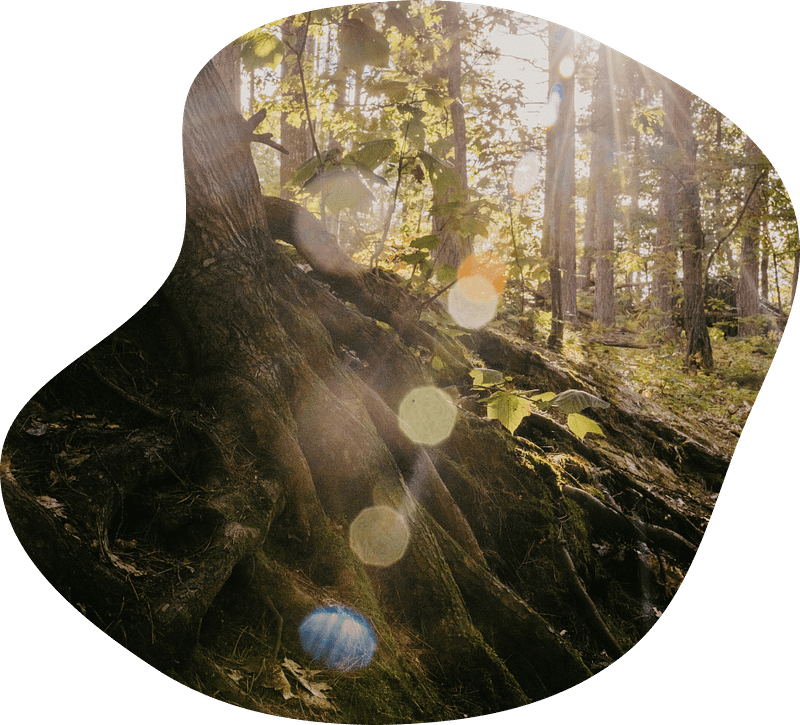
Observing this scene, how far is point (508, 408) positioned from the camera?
1.64 m

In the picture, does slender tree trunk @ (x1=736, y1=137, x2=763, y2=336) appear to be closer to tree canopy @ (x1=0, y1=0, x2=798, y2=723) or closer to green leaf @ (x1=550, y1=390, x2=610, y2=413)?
tree canopy @ (x1=0, y1=0, x2=798, y2=723)

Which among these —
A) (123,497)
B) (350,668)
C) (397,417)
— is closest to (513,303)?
(397,417)

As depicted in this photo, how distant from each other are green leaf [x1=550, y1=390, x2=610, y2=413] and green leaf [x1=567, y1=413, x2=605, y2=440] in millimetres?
24

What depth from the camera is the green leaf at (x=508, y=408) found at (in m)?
1.63

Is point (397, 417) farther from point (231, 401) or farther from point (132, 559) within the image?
point (132, 559)

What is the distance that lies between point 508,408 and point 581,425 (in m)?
0.26

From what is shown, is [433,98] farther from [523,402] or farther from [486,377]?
[523,402]

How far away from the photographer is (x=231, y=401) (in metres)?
1.69

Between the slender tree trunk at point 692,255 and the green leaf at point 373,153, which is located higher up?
the green leaf at point 373,153

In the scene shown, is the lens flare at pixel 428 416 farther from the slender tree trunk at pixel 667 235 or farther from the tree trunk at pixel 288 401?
the slender tree trunk at pixel 667 235

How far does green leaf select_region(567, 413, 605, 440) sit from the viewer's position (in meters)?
Answer: 1.54

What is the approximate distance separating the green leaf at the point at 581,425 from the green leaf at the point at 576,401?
24mm

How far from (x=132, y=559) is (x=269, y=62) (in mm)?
1988

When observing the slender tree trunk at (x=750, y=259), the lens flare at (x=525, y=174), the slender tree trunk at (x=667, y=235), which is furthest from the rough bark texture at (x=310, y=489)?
the lens flare at (x=525, y=174)
